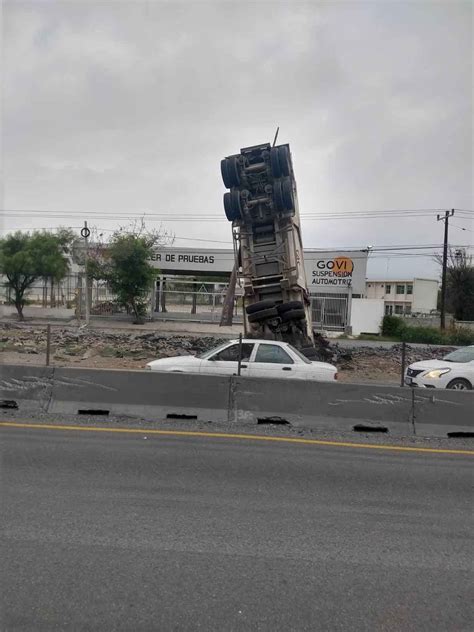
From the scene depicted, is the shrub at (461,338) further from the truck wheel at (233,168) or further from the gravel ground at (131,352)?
the truck wheel at (233,168)

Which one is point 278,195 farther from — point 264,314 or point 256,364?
point 256,364

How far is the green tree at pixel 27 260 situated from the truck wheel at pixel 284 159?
857 inches

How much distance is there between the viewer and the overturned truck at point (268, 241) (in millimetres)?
12945

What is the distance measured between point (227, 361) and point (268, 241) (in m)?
4.73

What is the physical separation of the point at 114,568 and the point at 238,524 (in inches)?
44.4

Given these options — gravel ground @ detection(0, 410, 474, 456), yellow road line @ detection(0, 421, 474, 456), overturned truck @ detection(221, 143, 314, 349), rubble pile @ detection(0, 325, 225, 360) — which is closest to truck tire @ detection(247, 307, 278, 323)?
overturned truck @ detection(221, 143, 314, 349)

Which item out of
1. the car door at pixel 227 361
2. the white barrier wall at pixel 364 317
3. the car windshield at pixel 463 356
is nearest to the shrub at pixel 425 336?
the white barrier wall at pixel 364 317

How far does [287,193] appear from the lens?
42.0 ft

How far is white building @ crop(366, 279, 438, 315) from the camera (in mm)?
69000

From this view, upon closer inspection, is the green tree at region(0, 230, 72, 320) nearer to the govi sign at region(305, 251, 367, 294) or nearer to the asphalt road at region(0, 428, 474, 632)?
the govi sign at region(305, 251, 367, 294)

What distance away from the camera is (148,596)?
3.12 m

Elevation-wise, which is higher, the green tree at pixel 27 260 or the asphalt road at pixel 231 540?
the green tree at pixel 27 260

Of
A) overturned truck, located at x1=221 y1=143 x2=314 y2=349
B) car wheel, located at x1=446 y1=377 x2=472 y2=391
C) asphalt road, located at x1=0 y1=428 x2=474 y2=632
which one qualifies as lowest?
asphalt road, located at x1=0 y1=428 x2=474 y2=632

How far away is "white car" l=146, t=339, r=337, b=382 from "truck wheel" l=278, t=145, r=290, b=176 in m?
4.78
